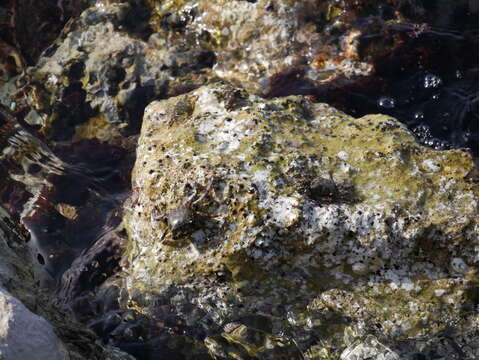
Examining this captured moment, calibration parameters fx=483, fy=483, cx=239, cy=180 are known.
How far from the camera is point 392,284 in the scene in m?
2.92

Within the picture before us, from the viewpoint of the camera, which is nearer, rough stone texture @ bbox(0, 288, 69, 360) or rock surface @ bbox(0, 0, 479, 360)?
rough stone texture @ bbox(0, 288, 69, 360)

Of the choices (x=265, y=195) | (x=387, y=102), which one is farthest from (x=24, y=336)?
(x=387, y=102)

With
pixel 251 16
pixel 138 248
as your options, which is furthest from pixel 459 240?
pixel 251 16

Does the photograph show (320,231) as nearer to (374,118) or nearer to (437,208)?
(437,208)

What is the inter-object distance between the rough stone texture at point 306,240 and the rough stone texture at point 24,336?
0.89 meters

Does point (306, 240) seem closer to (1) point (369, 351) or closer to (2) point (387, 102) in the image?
(1) point (369, 351)

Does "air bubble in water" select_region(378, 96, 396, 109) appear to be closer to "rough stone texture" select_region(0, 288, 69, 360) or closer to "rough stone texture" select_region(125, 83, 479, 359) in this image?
"rough stone texture" select_region(125, 83, 479, 359)

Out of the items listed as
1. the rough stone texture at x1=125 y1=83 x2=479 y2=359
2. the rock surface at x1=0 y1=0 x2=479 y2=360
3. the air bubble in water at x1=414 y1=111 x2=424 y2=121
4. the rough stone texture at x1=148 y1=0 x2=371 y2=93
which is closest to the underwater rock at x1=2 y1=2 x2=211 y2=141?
the rock surface at x1=0 y1=0 x2=479 y2=360

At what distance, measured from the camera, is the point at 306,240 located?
2879 millimetres

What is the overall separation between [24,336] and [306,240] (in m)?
1.58

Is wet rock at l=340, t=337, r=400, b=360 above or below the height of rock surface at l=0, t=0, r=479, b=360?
below

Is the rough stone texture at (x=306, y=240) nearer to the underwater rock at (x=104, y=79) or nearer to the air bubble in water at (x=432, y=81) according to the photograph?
the air bubble in water at (x=432, y=81)

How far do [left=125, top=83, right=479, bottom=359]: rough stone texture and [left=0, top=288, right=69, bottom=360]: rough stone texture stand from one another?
2.93 ft

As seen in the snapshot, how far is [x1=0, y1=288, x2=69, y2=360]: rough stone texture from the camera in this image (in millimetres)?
2160
